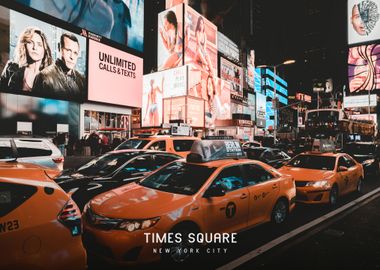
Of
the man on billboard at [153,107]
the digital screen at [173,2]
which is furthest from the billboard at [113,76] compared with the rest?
the digital screen at [173,2]

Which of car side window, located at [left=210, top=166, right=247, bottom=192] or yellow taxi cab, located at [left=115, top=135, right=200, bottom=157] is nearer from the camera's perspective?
car side window, located at [left=210, top=166, right=247, bottom=192]

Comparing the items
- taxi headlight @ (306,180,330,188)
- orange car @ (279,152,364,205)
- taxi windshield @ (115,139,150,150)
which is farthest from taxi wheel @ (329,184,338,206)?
taxi windshield @ (115,139,150,150)

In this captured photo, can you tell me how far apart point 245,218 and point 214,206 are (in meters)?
0.95

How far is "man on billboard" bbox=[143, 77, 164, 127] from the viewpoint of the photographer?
40.7 m

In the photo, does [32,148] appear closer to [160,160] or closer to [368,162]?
[160,160]

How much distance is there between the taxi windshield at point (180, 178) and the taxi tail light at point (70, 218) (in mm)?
1967

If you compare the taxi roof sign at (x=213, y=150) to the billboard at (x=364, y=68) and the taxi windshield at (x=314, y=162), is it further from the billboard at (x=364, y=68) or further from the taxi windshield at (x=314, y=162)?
the billboard at (x=364, y=68)

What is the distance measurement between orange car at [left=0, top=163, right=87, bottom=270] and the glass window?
524 cm

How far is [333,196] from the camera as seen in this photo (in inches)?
319

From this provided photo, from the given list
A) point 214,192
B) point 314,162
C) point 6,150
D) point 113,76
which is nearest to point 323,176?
point 314,162

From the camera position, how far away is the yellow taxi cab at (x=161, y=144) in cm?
1091

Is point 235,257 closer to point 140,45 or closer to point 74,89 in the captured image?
point 74,89

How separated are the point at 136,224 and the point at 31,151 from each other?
5433 millimetres

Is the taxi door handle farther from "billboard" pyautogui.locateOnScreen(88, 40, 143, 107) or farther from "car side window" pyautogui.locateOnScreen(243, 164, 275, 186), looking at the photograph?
"billboard" pyautogui.locateOnScreen(88, 40, 143, 107)
